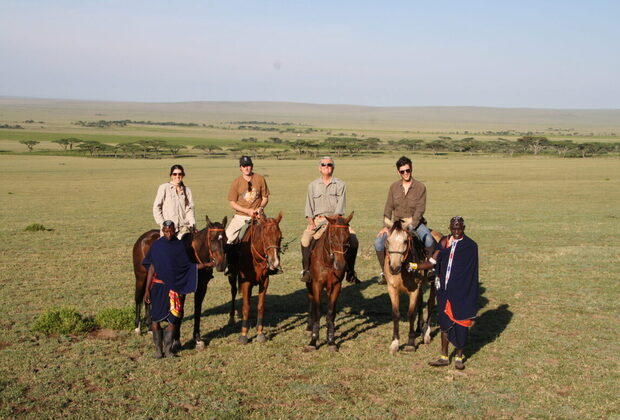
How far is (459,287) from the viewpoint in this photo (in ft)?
27.5

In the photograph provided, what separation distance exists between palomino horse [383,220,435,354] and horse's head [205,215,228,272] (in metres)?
2.49

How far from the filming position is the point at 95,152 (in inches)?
3312

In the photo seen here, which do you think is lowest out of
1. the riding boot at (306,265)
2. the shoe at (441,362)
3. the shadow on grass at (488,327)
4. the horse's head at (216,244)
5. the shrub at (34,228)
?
the shrub at (34,228)

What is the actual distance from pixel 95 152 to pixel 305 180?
4848cm

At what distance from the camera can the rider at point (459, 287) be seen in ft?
27.5

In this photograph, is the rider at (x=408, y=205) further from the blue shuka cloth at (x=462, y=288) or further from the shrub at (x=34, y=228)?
the shrub at (x=34, y=228)

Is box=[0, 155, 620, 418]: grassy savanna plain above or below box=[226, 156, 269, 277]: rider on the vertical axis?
below

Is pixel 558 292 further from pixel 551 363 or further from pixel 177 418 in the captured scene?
pixel 177 418

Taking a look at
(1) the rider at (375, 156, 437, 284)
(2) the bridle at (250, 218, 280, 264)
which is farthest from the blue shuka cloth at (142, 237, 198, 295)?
(1) the rider at (375, 156, 437, 284)

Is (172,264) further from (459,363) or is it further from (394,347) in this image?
(459,363)

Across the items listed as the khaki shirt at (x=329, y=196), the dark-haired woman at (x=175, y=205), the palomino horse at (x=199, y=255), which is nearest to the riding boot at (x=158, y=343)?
the palomino horse at (x=199, y=255)

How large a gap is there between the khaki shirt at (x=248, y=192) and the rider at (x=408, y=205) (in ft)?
7.20

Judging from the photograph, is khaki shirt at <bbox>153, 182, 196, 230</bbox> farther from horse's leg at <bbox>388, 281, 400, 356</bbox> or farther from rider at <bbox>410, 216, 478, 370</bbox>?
rider at <bbox>410, 216, 478, 370</bbox>

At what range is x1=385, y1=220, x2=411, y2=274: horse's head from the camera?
8.53 metres
